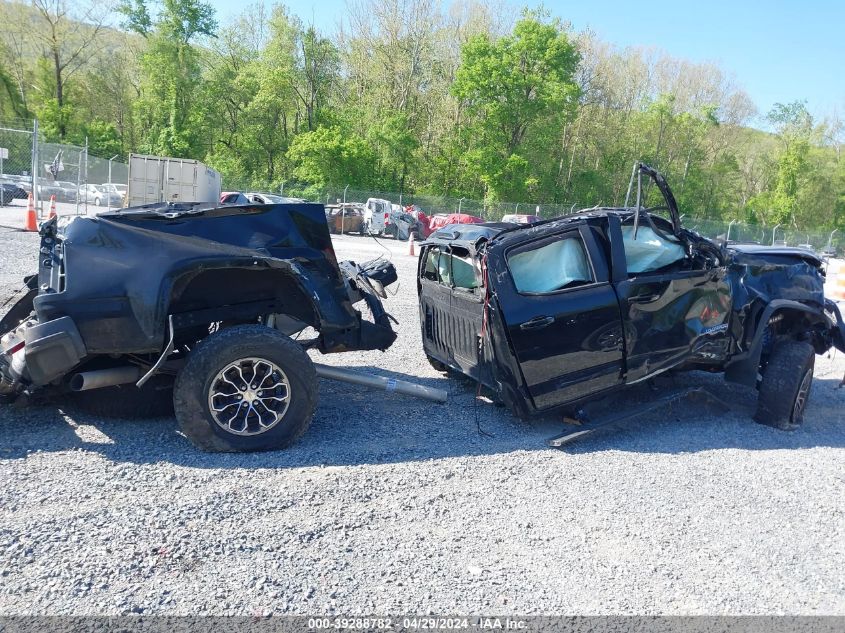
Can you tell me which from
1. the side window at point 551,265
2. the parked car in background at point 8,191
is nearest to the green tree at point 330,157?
the parked car in background at point 8,191

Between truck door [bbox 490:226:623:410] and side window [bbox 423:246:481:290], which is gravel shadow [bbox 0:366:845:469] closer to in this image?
truck door [bbox 490:226:623:410]

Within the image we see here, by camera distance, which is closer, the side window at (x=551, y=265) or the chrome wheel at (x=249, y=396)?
the chrome wheel at (x=249, y=396)

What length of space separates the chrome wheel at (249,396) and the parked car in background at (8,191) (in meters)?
26.6

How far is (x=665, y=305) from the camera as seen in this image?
5051 millimetres

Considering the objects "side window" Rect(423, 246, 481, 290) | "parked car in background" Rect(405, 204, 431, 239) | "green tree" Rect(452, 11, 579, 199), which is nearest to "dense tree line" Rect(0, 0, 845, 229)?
"green tree" Rect(452, 11, 579, 199)

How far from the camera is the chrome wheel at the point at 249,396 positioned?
4.12 meters

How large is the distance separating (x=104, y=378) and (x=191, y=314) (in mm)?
719

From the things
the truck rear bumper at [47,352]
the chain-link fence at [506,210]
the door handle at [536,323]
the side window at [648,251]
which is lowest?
the truck rear bumper at [47,352]

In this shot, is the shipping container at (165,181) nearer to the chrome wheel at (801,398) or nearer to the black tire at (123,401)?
the black tire at (123,401)

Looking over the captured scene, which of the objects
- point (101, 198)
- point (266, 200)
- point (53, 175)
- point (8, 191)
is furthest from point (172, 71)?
point (266, 200)

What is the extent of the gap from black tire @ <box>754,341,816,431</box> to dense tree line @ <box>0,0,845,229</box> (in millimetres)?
38140

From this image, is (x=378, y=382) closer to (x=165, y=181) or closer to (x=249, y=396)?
(x=249, y=396)

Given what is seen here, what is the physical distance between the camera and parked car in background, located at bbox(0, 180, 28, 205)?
83.8ft

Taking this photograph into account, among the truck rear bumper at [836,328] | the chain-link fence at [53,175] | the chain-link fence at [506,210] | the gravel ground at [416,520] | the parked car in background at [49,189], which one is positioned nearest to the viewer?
the gravel ground at [416,520]
